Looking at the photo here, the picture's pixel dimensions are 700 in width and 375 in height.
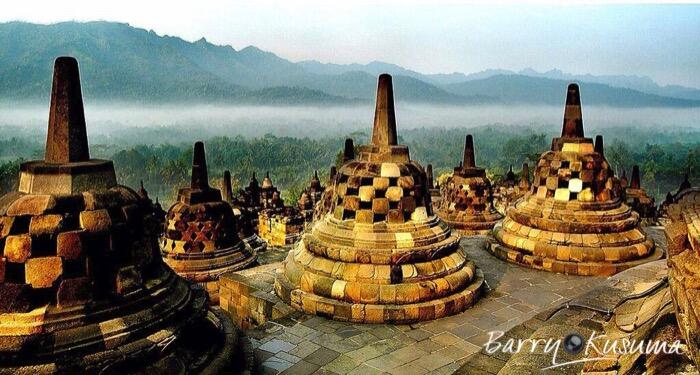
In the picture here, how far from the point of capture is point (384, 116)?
25.6ft

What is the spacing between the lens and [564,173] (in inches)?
385

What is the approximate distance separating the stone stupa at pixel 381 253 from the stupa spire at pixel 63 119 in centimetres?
386

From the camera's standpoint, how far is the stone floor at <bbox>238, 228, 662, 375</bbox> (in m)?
5.56

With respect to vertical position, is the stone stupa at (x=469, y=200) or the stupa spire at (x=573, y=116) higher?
the stupa spire at (x=573, y=116)

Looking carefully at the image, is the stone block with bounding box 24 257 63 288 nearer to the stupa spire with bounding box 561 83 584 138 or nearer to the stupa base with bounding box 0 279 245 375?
the stupa base with bounding box 0 279 245 375

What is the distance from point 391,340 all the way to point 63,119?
4.36 m

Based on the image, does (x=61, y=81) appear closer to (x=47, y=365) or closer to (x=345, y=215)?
(x=47, y=365)

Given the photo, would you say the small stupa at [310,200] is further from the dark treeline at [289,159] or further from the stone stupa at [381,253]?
the dark treeline at [289,159]

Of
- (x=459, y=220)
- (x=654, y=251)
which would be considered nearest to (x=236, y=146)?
(x=459, y=220)

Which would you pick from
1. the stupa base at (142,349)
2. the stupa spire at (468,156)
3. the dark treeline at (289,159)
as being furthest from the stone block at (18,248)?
the dark treeline at (289,159)

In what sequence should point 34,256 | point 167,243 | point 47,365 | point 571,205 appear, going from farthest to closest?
point 167,243, point 571,205, point 34,256, point 47,365

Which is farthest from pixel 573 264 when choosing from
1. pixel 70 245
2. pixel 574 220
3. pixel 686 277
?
pixel 70 245

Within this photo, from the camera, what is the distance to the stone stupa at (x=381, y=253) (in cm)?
696

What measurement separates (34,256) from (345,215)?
446 cm
